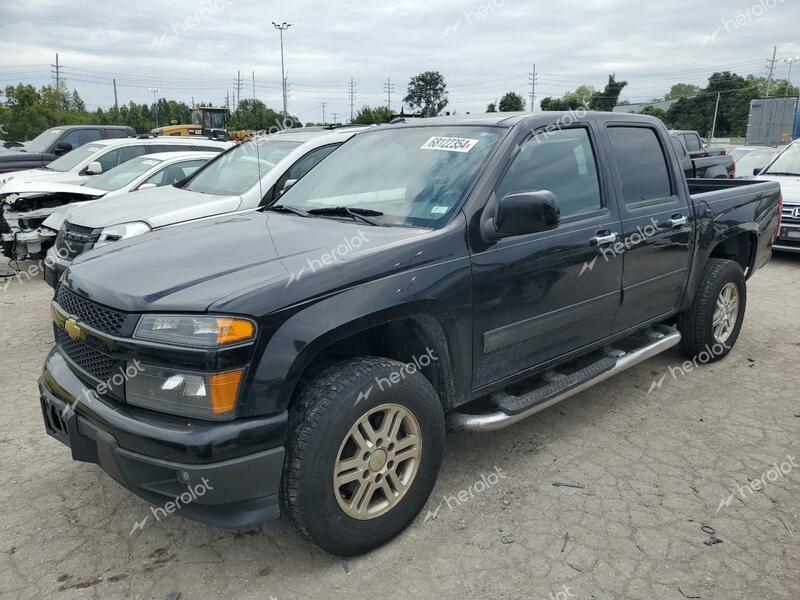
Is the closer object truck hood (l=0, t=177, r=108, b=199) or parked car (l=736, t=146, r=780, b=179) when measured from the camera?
truck hood (l=0, t=177, r=108, b=199)

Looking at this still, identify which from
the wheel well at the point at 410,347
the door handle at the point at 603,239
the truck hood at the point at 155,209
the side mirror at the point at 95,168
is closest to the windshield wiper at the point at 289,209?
the wheel well at the point at 410,347

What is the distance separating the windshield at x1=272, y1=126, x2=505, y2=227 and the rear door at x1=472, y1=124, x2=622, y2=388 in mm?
230

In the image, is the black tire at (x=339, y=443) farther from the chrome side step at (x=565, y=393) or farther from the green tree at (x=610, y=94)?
the green tree at (x=610, y=94)

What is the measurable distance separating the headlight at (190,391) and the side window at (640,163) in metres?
2.77

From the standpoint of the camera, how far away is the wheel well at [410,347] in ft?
9.32

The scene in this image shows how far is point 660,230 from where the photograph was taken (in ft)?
13.3

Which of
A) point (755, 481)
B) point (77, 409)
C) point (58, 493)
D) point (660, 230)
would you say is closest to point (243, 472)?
point (77, 409)

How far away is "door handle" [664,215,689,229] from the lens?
4.13 meters

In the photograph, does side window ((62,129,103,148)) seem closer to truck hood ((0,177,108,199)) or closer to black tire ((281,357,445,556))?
truck hood ((0,177,108,199))

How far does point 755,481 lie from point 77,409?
10.9 feet

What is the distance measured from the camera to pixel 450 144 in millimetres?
3398

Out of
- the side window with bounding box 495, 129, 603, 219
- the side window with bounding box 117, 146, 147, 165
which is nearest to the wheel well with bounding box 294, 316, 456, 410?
the side window with bounding box 495, 129, 603, 219

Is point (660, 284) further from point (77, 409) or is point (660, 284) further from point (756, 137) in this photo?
point (756, 137)

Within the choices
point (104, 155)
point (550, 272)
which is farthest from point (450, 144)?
point (104, 155)
